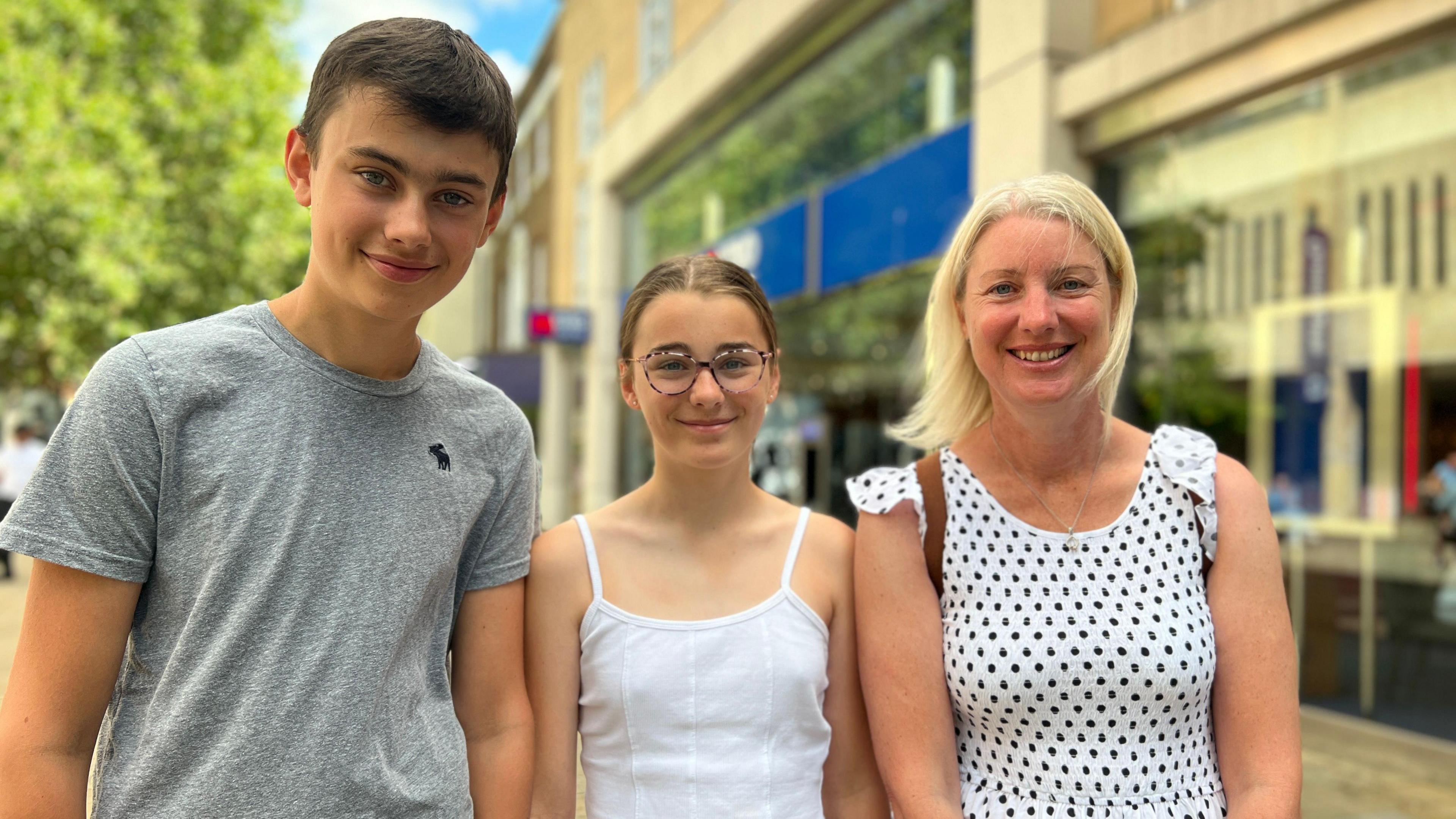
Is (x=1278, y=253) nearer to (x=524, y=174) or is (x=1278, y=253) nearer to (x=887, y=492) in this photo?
(x=887, y=492)

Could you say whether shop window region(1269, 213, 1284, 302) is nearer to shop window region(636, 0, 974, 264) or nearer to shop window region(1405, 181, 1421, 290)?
shop window region(1405, 181, 1421, 290)

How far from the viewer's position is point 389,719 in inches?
66.1

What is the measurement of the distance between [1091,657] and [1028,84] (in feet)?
19.0

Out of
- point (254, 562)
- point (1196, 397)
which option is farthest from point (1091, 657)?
point (1196, 397)

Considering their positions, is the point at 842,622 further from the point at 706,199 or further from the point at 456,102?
the point at 706,199

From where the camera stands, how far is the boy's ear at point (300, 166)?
5.57 ft

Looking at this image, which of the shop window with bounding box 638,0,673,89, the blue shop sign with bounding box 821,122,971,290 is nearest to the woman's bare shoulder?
the blue shop sign with bounding box 821,122,971,290

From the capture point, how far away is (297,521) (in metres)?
1.60

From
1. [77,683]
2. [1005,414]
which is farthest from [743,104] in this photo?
[77,683]

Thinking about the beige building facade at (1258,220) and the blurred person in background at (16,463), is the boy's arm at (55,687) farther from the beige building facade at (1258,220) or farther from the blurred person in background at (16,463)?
the blurred person in background at (16,463)

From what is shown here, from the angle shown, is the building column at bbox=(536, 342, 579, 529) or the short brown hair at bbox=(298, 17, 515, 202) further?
the building column at bbox=(536, 342, 579, 529)

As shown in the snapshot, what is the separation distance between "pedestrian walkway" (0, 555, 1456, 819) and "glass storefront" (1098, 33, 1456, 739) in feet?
0.50

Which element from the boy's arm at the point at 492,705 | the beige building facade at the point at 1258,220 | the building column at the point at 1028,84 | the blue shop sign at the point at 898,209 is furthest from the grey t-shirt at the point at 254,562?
the blue shop sign at the point at 898,209

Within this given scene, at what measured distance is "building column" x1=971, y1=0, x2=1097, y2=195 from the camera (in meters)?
6.82
